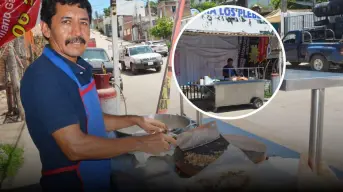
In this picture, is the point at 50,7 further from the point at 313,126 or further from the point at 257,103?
the point at 313,126

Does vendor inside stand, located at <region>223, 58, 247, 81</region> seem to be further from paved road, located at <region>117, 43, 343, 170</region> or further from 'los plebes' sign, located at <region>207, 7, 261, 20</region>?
paved road, located at <region>117, 43, 343, 170</region>

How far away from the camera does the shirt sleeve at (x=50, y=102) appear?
0.99 m

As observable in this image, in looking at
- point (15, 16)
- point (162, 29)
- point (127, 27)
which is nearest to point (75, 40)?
point (15, 16)

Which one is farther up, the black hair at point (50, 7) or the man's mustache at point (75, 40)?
the black hair at point (50, 7)

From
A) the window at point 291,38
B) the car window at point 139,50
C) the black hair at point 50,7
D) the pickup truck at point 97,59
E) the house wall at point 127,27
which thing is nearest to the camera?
the black hair at point 50,7

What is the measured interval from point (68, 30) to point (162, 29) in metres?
34.4

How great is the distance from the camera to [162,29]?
3475 centimetres

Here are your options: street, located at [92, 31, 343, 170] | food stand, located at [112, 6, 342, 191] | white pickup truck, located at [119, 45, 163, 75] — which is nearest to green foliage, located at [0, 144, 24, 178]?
street, located at [92, 31, 343, 170]

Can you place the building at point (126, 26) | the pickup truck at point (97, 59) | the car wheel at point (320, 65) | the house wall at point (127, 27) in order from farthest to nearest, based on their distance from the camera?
the building at point (126, 26) < the house wall at point (127, 27) < the pickup truck at point (97, 59) < the car wheel at point (320, 65)

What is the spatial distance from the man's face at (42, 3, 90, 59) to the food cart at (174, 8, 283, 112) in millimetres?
461

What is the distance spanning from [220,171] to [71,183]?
2.16ft

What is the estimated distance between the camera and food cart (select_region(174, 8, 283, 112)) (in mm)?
1314

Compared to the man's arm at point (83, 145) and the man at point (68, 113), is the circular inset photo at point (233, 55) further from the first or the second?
the man's arm at point (83, 145)

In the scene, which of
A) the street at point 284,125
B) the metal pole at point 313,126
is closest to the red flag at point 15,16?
the street at point 284,125
